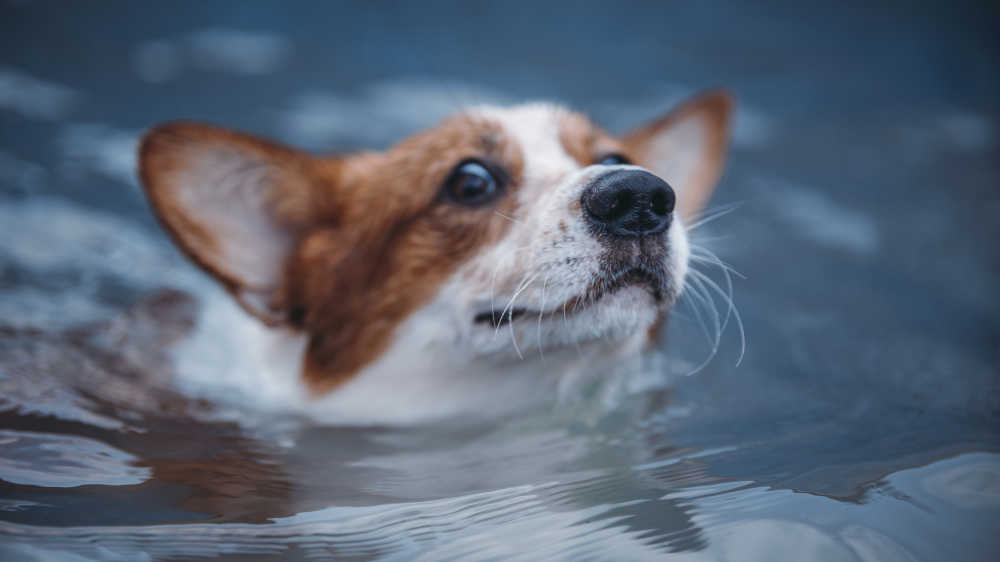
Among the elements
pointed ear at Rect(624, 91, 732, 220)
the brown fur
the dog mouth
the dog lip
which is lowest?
the dog mouth

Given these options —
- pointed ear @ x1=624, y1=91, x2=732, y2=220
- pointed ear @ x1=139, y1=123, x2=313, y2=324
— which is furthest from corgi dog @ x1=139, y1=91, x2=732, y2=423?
pointed ear @ x1=624, y1=91, x2=732, y2=220

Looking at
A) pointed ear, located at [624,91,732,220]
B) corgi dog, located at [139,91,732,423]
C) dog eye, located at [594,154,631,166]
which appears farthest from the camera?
pointed ear, located at [624,91,732,220]

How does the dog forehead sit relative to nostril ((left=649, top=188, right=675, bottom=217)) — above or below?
above

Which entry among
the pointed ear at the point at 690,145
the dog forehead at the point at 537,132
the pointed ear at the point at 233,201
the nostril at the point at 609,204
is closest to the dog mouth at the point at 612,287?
the nostril at the point at 609,204

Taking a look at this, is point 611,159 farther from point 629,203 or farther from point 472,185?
point 629,203

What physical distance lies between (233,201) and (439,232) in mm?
631

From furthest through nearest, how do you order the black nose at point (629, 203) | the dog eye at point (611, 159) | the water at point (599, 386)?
1. the dog eye at point (611, 159)
2. the black nose at point (629, 203)
3. the water at point (599, 386)

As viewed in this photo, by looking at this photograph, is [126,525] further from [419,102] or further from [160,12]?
[160,12]

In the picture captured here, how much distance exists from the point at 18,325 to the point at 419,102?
3.09 m

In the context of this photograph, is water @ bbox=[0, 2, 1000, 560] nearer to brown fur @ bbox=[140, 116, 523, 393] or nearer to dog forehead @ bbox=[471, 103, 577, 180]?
brown fur @ bbox=[140, 116, 523, 393]

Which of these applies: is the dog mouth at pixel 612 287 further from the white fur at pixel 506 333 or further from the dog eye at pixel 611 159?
the dog eye at pixel 611 159

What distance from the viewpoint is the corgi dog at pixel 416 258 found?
6.73 feet

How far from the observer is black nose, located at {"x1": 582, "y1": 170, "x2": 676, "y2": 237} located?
6.29ft

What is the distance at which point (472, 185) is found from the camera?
7.71 ft
